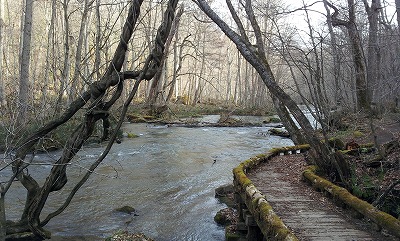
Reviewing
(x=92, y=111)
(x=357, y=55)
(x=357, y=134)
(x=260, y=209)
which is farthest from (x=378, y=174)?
(x=357, y=55)

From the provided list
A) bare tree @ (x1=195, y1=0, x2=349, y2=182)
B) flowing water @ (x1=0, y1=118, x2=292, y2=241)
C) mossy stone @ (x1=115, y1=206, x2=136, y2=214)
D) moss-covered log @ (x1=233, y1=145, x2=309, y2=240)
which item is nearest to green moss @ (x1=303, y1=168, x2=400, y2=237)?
bare tree @ (x1=195, y1=0, x2=349, y2=182)

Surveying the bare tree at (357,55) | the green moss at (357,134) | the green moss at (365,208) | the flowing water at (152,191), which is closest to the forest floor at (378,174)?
the green moss at (365,208)

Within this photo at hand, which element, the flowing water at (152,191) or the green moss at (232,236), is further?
the flowing water at (152,191)

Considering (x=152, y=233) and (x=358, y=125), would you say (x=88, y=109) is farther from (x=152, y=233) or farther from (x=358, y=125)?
(x=358, y=125)

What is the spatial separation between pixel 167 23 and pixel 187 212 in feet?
20.3

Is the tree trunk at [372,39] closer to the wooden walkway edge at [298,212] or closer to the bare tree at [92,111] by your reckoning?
the wooden walkway edge at [298,212]

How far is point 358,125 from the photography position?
65.9ft

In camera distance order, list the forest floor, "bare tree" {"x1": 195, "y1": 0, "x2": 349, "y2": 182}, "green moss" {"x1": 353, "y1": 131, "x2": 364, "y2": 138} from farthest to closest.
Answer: "green moss" {"x1": 353, "y1": 131, "x2": 364, "y2": 138} < "bare tree" {"x1": 195, "y1": 0, "x2": 349, "y2": 182} < the forest floor

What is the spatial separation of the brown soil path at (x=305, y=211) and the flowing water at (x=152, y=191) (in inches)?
62.4

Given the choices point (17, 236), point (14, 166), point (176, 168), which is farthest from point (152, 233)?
point (176, 168)

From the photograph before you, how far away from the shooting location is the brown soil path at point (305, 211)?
5.51 metres

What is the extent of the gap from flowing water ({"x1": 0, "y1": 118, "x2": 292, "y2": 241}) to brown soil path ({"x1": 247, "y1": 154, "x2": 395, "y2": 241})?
1.59 metres

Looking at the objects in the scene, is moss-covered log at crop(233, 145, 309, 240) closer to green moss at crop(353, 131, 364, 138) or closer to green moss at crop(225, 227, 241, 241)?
green moss at crop(225, 227, 241, 241)

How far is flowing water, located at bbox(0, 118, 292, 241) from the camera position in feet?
27.7
